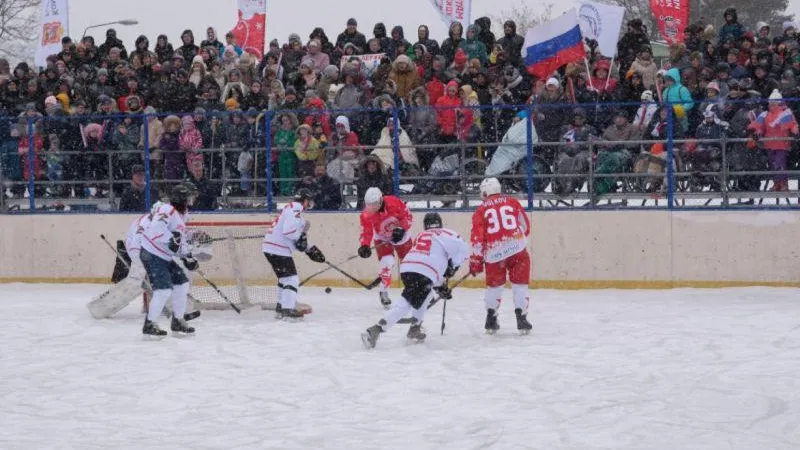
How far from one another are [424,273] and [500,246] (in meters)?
0.98

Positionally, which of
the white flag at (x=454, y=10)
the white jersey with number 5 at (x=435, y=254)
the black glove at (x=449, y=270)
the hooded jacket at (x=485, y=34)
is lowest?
the black glove at (x=449, y=270)

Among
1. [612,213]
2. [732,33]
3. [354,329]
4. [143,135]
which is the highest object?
[732,33]

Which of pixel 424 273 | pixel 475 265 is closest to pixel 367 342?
pixel 424 273

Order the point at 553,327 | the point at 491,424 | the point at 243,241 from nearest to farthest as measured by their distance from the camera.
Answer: the point at 491,424 → the point at 553,327 → the point at 243,241

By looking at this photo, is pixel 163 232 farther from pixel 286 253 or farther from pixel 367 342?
pixel 367 342

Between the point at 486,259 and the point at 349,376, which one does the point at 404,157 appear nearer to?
the point at 486,259

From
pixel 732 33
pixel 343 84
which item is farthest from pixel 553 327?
pixel 732 33

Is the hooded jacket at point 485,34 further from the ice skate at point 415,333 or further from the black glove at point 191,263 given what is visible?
the ice skate at point 415,333

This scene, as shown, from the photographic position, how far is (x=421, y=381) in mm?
9195

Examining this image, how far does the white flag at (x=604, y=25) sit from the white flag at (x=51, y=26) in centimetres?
882

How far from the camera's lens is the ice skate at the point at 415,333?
11.0 meters

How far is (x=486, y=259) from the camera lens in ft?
37.9

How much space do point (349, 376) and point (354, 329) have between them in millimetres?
2723

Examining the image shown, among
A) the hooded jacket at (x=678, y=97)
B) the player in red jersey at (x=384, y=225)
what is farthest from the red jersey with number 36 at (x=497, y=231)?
the hooded jacket at (x=678, y=97)
